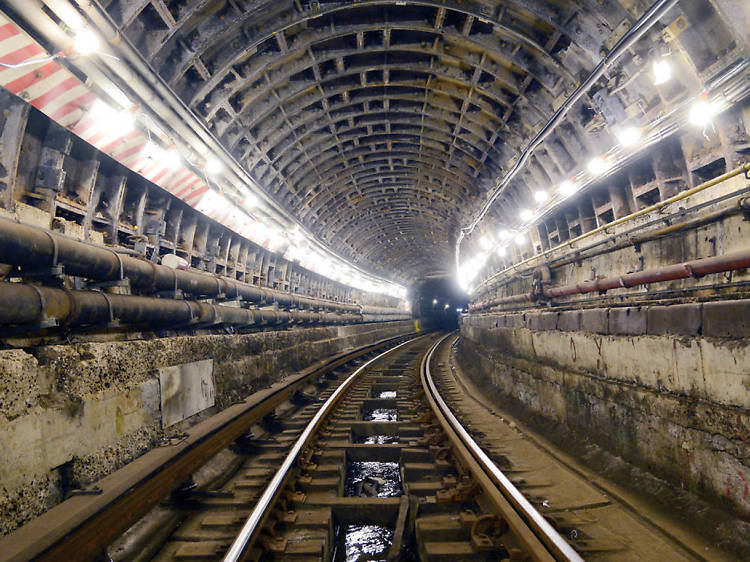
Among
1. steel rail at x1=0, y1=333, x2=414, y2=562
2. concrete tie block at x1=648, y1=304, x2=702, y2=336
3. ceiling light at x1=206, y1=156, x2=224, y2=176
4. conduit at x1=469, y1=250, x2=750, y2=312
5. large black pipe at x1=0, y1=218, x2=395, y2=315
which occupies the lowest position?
steel rail at x1=0, y1=333, x2=414, y2=562

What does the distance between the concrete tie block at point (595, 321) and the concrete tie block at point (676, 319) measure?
72 centimetres

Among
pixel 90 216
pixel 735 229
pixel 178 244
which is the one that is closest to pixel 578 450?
pixel 735 229

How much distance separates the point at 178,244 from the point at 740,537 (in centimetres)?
933

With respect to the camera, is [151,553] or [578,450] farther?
[578,450]

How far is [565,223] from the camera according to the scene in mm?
8883

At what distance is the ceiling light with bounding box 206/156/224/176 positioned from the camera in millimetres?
8094

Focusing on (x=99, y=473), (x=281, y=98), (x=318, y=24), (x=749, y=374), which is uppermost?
(x=318, y=24)

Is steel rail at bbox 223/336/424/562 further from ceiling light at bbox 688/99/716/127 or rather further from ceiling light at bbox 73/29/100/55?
A: ceiling light at bbox 688/99/716/127

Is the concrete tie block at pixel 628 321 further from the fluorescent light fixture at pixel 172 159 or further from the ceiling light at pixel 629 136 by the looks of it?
the fluorescent light fixture at pixel 172 159

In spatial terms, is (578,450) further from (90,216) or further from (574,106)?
(90,216)

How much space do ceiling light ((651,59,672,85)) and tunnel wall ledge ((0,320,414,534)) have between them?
291 inches

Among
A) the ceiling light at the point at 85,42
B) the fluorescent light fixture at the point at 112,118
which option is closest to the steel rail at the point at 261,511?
the fluorescent light fixture at the point at 112,118

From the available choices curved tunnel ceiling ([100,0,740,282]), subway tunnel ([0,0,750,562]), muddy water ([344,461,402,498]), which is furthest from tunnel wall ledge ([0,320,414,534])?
curved tunnel ceiling ([100,0,740,282])

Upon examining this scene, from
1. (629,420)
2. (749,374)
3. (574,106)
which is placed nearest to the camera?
(749,374)
